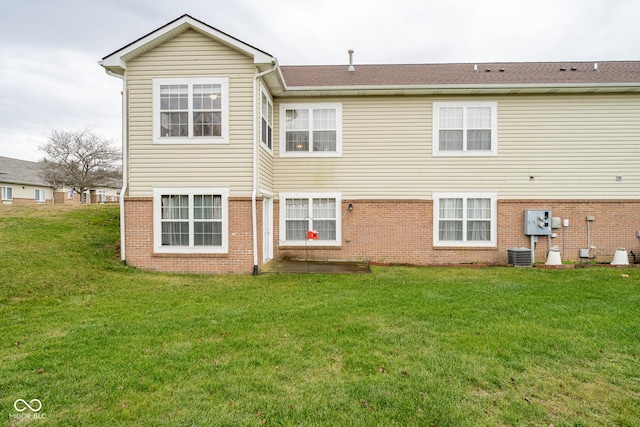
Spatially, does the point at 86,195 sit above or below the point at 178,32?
below

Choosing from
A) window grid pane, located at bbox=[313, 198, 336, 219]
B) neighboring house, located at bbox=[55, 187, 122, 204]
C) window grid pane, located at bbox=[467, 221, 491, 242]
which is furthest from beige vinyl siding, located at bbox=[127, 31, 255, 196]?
neighboring house, located at bbox=[55, 187, 122, 204]

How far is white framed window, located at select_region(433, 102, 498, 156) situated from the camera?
10531mm

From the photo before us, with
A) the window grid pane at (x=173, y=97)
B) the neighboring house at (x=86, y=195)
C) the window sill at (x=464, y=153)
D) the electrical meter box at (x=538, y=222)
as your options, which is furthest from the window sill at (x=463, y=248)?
the neighboring house at (x=86, y=195)

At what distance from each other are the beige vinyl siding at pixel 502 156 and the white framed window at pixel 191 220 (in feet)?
8.54

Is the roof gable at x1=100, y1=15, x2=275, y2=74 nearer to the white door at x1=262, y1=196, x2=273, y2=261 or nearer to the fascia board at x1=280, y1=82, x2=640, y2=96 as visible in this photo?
the fascia board at x1=280, y1=82, x2=640, y2=96

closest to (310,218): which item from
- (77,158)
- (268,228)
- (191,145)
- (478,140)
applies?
(268,228)

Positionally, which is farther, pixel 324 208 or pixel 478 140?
pixel 324 208

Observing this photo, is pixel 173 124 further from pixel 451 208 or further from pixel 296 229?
pixel 451 208

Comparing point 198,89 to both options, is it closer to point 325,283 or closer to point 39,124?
point 325,283

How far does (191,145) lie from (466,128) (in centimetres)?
860

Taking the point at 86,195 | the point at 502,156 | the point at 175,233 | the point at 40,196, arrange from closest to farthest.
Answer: the point at 175,233, the point at 502,156, the point at 86,195, the point at 40,196

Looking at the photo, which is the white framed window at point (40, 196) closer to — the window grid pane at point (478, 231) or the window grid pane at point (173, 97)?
the window grid pane at point (173, 97)

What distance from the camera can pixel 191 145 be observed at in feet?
29.3

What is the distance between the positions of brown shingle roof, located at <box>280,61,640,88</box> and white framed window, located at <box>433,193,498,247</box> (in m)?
3.72
